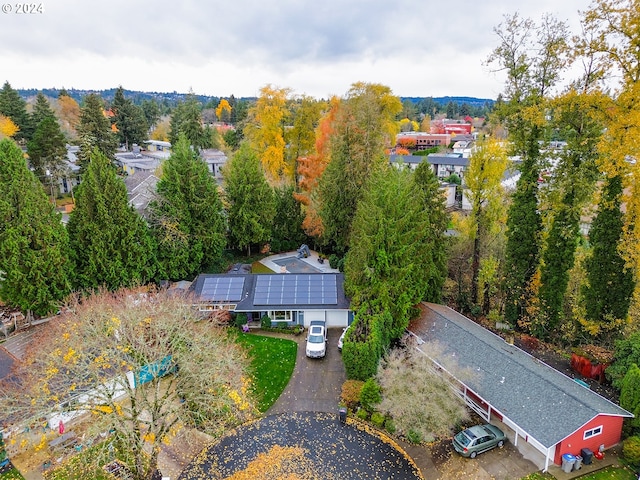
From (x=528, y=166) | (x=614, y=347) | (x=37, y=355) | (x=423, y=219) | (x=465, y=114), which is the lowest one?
(x=614, y=347)

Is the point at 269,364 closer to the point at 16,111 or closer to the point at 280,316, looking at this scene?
the point at 280,316

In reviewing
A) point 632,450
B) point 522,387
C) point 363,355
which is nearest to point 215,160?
point 363,355

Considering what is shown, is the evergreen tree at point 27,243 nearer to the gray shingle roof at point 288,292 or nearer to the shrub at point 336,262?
the gray shingle roof at point 288,292

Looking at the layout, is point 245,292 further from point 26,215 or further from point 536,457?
point 536,457

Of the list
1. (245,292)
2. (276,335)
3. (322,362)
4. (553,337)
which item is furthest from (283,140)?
(553,337)

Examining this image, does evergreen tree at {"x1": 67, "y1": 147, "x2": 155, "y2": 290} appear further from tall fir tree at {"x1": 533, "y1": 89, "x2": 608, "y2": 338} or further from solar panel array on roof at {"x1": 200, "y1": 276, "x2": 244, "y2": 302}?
tall fir tree at {"x1": 533, "y1": 89, "x2": 608, "y2": 338}
